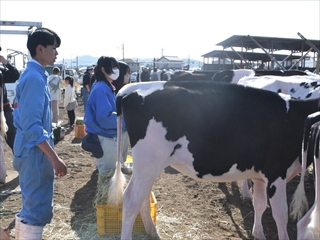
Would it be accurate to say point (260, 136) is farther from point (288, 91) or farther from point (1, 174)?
point (1, 174)

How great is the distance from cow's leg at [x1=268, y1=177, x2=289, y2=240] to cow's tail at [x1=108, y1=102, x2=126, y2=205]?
1.58 metres

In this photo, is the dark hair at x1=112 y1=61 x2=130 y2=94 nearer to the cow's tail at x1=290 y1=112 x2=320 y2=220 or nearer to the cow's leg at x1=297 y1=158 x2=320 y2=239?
the cow's tail at x1=290 y1=112 x2=320 y2=220

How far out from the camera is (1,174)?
5.63 metres

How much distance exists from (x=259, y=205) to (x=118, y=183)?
1698mm

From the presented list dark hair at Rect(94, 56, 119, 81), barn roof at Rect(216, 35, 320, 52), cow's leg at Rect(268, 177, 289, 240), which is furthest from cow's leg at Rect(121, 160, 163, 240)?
barn roof at Rect(216, 35, 320, 52)

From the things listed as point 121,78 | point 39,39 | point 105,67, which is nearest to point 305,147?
point 39,39

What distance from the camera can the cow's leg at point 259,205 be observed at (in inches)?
154

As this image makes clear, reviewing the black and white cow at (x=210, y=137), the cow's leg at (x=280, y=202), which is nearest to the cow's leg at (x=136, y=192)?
the black and white cow at (x=210, y=137)

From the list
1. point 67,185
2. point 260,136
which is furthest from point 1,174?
point 260,136

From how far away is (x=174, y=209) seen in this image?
480 centimetres

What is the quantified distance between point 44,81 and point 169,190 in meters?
3.44

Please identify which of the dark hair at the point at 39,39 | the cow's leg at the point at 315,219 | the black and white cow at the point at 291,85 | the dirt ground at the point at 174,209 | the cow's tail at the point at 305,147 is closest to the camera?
the cow's leg at the point at 315,219

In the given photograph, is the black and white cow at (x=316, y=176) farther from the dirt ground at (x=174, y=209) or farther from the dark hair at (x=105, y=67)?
the dark hair at (x=105, y=67)

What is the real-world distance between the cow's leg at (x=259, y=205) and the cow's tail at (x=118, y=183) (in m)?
→ 1.57
